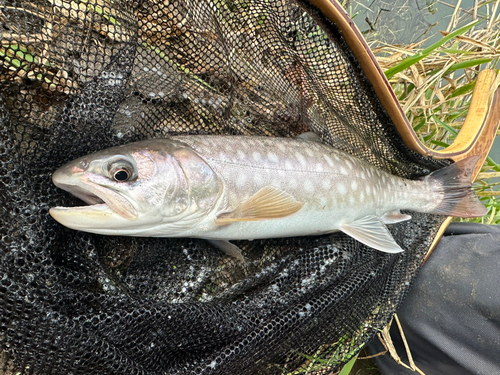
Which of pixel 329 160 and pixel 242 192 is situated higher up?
pixel 329 160

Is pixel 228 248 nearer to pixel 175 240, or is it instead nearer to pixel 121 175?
pixel 175 240

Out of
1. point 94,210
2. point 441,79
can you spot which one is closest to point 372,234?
point 94,210

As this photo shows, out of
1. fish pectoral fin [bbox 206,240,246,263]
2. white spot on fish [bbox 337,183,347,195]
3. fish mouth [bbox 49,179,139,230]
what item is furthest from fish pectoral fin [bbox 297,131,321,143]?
fish mouth [bbox 49,179,139,230]

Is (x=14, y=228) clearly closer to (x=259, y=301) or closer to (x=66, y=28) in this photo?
(x=66, y=28)

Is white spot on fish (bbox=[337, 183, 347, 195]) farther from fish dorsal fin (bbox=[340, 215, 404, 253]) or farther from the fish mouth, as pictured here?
the fish mouth

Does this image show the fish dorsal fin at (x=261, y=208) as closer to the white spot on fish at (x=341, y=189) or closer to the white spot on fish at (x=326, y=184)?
the white spot on fish at (x=326, y=184)
